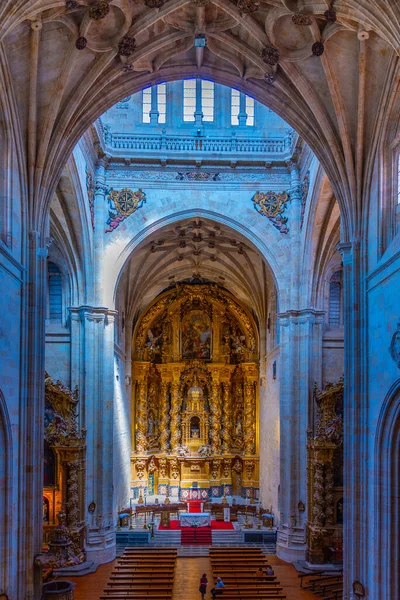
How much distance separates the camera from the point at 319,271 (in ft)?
86.5

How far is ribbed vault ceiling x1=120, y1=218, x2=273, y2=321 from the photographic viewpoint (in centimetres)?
3316

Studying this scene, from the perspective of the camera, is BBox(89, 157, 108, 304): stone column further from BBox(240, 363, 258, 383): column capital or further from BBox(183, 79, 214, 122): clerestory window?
BBox(240, 363, 258, 383): column capital

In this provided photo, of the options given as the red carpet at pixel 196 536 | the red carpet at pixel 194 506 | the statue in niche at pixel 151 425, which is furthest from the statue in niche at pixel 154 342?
the red carpet at pixel 196 536

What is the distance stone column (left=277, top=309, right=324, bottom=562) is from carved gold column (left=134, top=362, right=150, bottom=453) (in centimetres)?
1468

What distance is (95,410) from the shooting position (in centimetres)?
2630

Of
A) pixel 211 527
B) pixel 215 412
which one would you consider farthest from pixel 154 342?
pixel 211 527

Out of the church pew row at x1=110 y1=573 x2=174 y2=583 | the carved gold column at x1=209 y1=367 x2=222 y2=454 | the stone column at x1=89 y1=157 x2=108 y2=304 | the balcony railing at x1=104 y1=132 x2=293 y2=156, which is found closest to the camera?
the church pew row at x1=110 y1=573 x2=174 y2=583

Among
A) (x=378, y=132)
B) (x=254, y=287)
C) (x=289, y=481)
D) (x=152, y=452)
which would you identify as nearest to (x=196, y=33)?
(x=378, y=132)

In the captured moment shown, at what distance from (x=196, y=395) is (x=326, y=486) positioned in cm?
1774

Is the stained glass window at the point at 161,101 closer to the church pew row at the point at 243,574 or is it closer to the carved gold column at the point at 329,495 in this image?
the carved gold column at the point at 329,495

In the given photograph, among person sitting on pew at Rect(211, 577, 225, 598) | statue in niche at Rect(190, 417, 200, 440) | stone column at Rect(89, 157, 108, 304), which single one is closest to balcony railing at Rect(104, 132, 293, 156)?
stone column at Rect(89, 157, 108, 304)

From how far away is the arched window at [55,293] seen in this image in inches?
1056

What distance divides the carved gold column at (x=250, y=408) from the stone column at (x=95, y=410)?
14838mm

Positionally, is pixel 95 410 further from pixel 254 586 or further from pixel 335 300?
pixel 335 300
